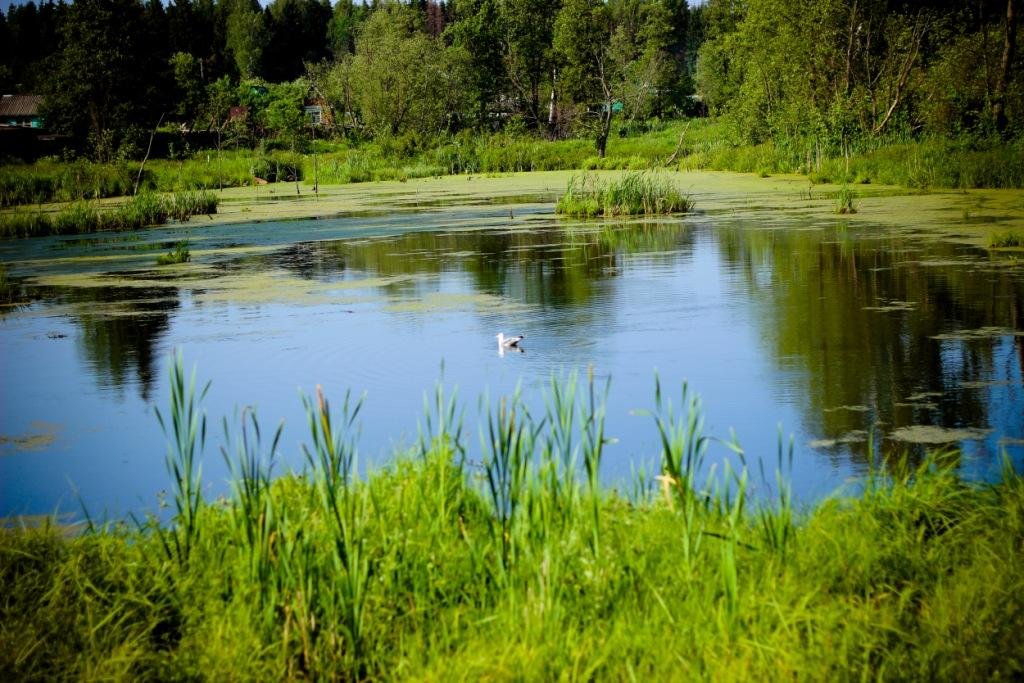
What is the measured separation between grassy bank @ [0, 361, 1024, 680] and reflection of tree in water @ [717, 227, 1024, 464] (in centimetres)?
204

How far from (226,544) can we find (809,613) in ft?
6.08

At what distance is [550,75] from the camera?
51.0 metres

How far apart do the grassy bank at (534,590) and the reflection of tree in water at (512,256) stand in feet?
20.4

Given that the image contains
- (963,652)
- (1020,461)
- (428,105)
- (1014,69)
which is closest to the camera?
(963,652)

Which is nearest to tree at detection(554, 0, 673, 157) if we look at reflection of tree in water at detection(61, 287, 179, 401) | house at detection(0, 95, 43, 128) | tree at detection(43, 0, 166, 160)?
tree at detection(43, 0, 166, 160)

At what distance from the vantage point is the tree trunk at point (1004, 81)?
20234 mm

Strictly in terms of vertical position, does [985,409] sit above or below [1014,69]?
below

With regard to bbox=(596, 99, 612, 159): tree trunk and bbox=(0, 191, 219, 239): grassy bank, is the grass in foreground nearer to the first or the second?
bbox=(0, 191, 219, 239): grassy bank

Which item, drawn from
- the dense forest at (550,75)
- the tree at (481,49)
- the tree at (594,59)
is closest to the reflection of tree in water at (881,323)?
the dense forest at (550,75)

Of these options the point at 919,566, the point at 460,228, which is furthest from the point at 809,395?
the point at 460,228

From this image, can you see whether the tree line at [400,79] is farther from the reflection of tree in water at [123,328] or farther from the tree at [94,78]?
the reflection of tree in water at [123,328]

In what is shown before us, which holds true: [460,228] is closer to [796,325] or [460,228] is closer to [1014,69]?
[796,325]

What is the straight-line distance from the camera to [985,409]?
19.1 ft

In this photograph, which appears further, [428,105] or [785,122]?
[428,105]
